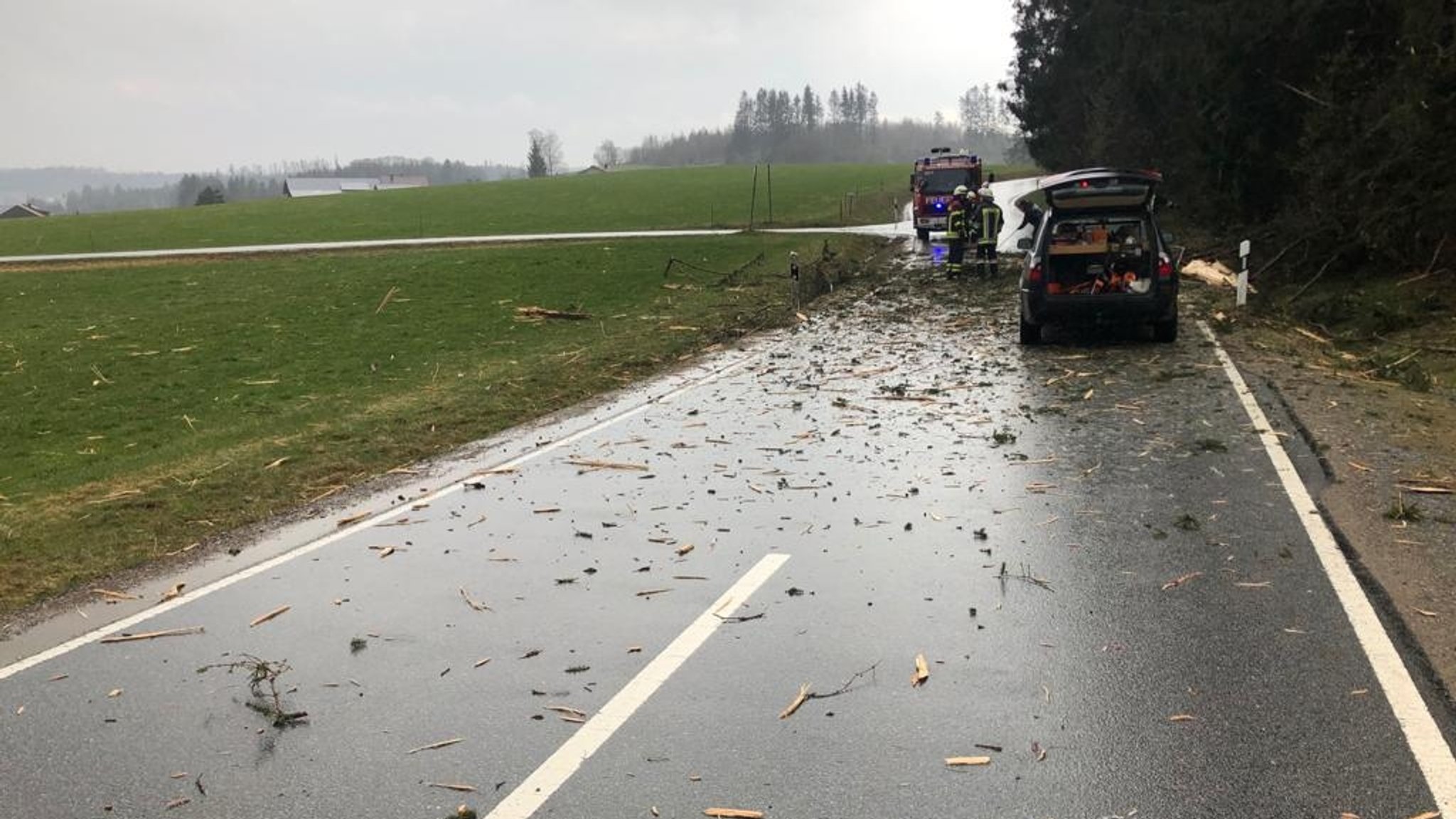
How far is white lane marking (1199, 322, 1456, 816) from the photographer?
12.0 feet

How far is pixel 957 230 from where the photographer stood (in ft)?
73.1

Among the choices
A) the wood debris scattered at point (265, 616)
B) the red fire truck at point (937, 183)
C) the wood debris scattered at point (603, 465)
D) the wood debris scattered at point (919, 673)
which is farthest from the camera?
the red fire truck at point (937, 183)

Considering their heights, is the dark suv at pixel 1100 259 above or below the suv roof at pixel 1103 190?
below

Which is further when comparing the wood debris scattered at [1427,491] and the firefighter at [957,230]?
the firefighter at [957,230]

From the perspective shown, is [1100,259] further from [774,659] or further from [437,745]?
[437,745]

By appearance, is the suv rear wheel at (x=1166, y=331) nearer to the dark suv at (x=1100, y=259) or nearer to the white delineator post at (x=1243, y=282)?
the dark suv at (x=1100, y=259)

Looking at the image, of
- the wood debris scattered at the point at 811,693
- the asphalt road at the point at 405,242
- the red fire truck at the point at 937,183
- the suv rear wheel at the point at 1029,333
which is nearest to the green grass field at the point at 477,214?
the asphalt road at the point at 405,242

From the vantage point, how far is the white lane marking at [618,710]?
3.74m

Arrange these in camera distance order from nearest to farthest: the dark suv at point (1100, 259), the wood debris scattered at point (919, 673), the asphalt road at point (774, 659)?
1. the asphalt road at point (774, 659)
2. the wood debris scattered at point (919, 673)
3. the dark suv at point (1100, 259)

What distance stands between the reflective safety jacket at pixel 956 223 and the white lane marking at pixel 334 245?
15.2 m

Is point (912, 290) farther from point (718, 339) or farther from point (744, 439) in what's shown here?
point (744, 439)

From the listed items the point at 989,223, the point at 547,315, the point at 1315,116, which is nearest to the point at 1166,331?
the point at 1315,116

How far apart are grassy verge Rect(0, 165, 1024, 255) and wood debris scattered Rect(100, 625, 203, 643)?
128 ft

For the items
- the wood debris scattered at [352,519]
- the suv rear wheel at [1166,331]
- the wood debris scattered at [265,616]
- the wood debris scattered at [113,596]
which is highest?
the suv rear wheel at [1166,331]
